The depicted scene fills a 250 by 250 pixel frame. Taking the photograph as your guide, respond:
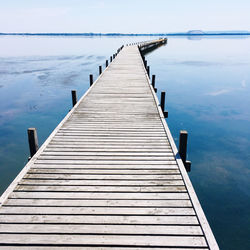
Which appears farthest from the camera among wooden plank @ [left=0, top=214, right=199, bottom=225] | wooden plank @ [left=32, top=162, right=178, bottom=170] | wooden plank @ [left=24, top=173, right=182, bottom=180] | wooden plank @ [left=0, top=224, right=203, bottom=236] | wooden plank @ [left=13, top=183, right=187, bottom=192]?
wooden plank @ [left=32, top=162, right=178, bottom=170]

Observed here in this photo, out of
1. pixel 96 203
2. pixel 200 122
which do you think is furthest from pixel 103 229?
pixel 200 122

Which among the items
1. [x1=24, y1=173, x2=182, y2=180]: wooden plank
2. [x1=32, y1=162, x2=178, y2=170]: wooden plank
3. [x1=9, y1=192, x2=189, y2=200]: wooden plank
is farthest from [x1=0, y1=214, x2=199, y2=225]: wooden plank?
[x1=32, y1=162, x2=178, y2=170]: wooden plank

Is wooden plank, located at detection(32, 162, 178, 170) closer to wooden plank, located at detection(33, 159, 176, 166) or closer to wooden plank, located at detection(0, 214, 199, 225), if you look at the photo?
wooden plank, located at detection(33, 159, 176, 166)

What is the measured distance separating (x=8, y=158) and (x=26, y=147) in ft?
4.08

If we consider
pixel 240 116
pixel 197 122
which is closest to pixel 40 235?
pixel 197 122

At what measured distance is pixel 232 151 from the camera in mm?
11656

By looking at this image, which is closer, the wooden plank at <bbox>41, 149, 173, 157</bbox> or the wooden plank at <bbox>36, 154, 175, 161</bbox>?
the wooden plank at <bbox>36, 154, 175, 161</bbox>

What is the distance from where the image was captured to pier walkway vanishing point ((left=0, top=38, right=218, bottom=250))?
4078 millimetres

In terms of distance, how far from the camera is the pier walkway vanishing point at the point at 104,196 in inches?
161

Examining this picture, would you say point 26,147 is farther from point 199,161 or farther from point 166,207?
point 166,207

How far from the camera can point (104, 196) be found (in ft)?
16.5

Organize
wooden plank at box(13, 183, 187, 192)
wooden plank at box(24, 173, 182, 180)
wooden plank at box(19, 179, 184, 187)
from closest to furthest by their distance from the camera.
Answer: wooden plank at box(13, 183, 187, 192)
wooden plank at box(19, 179, 184, 187)
wooden plank at box(24, 173, 182, 180)

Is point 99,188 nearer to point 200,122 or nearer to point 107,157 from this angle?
point 107,157

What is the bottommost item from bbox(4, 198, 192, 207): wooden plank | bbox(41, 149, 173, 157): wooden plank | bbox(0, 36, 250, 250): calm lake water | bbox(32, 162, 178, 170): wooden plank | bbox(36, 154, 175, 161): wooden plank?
bbox(0, 36, 250, 250): calm lake water
